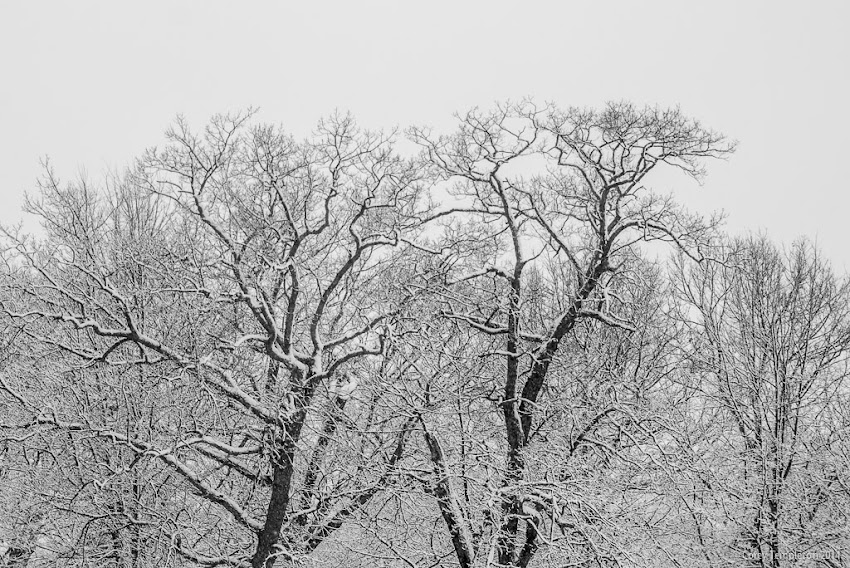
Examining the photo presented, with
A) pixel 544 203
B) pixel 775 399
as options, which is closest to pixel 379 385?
pixel 544 203

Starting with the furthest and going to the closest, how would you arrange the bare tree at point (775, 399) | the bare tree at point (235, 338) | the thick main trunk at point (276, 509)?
the bare tree at point (775, 399), the bare tree at point (235, 338), the thick main trunk at point (276, 509)

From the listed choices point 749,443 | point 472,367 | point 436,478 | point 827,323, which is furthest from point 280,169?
point 827,323

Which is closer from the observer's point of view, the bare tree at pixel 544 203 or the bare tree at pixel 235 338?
the bare tree at pixel 235 338

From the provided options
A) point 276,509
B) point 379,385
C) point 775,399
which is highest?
point 775,399

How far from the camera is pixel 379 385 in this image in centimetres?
1035

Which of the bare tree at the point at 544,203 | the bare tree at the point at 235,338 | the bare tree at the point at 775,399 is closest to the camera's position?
the bare tree at the point at 235,338

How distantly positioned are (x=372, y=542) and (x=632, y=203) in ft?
21.9

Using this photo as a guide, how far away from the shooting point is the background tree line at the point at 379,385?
1010cm

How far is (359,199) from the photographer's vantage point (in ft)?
38.2

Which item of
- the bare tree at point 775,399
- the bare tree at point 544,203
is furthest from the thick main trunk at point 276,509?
the bare tree at point 775,399

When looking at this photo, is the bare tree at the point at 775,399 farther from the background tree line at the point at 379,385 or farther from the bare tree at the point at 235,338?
the bare tree at the point at 235,338

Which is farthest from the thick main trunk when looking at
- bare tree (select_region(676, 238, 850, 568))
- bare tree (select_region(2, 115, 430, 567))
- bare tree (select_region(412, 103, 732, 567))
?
bare tree (select_region(676, 238, 850, 568))

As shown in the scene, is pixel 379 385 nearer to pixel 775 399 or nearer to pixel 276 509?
pixel 276 509

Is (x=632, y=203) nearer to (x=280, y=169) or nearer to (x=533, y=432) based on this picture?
(x=533, y=432)
